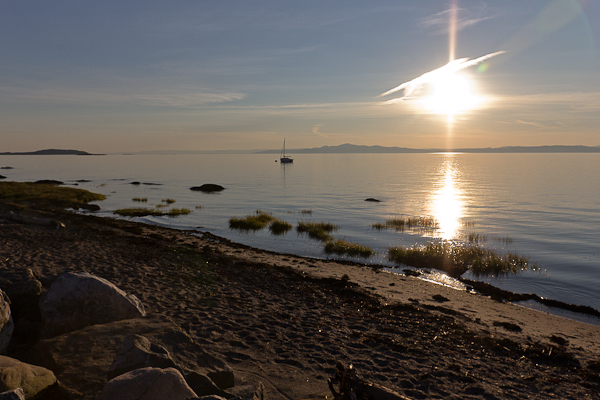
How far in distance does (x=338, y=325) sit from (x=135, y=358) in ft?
20.4

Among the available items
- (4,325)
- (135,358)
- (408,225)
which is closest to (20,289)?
(4,325)

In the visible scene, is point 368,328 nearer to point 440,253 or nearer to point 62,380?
point 62,380

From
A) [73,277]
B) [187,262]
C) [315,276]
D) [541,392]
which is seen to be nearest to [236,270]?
[187,262]

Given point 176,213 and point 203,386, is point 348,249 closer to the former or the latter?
point 203,386

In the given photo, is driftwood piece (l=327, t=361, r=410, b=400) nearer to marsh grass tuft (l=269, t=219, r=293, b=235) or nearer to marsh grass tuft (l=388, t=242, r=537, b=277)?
marsh grass tuft (l=388, t=242, r=537, b=277)

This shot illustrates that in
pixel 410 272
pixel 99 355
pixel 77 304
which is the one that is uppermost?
pixel 77 304

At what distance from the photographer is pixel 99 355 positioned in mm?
Result: 6449

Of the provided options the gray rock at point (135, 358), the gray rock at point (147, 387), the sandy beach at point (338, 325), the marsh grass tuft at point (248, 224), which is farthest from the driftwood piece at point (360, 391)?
the marsh grass tuft at point (248, 224)

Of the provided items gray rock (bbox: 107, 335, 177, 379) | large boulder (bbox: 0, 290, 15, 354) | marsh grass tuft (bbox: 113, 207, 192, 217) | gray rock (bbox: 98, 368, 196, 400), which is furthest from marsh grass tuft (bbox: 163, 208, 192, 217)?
gray rock (bbox: 98, 368, 196, 400)

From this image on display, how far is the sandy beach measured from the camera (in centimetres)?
771

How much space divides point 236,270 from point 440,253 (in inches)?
518

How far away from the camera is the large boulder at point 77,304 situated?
7.13 meters

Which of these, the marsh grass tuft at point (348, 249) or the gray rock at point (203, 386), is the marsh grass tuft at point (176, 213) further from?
the gray rock at point (203, 386)

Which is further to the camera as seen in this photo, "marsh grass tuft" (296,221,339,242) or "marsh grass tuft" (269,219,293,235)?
"marsh grass tuft" (269,219,293,235)
